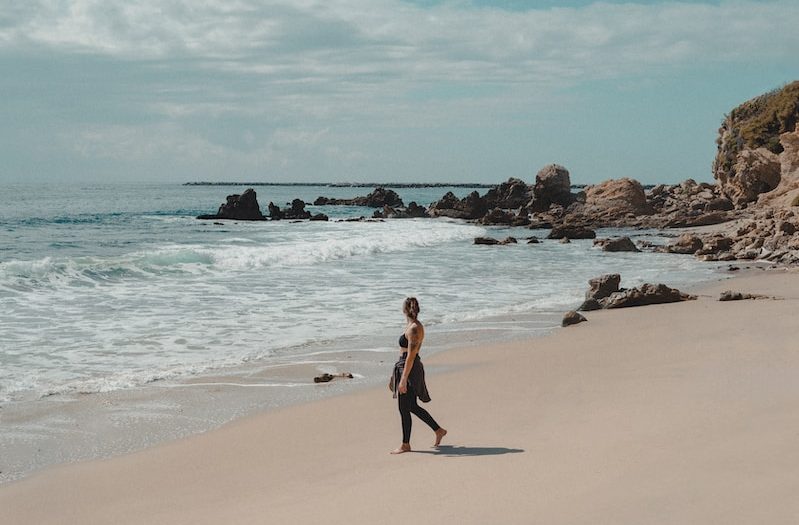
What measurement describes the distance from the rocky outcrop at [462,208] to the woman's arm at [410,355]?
54.8 meters

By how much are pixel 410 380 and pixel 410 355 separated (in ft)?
0.87

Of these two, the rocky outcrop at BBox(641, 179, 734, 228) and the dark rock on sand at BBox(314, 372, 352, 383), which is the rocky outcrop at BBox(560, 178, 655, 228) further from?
the dark rock on sand at BBox(314, 372, 352, 383)

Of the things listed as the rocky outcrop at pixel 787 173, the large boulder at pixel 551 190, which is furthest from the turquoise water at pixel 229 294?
A: the large boulder at pixel 551 190

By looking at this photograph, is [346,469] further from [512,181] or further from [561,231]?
[512,181]

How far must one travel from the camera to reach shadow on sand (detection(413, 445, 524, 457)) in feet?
22.7

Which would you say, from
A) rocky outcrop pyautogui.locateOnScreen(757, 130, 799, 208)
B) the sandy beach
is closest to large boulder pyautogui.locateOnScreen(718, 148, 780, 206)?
rocky outcrop pyautogui.locateOnScreen(757, 130, 799, 208)

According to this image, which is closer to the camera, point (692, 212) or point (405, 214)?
point (692, 212)

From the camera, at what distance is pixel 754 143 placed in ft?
174

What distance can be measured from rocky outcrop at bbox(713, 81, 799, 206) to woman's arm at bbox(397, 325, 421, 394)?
147 ft

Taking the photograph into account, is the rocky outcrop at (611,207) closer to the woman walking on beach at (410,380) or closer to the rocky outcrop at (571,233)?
the rocky outcrop at (571,233)

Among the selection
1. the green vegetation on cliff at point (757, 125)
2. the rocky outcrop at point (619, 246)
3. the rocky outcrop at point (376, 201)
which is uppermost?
the green vegetation on cliff at point (757, 125)

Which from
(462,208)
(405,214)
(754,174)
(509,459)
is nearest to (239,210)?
(405,214)

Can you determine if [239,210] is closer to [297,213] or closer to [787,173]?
[297,213]

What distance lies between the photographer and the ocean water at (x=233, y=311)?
32.8ft
